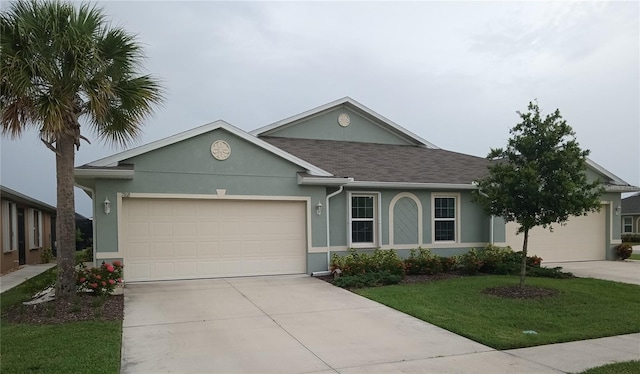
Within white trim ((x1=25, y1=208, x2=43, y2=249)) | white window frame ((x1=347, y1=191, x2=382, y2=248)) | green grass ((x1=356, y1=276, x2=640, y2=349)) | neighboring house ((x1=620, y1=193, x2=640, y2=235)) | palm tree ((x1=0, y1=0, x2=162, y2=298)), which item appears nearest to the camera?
green grass ((x1=356, y1=276, x2=640, y2=349))

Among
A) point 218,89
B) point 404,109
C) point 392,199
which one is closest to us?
point 392,199

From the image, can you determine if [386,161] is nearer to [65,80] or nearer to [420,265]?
[420,265]

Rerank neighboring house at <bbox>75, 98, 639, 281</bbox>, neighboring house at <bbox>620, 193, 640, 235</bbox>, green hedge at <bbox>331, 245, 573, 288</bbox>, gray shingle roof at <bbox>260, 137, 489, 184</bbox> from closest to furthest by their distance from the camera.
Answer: neighboring house at <bbox>75, 98, 639, 281</bbox> < green hedge at <bbox>331, 245, 573, 288</bbox> < gray shingle roof at <bbox>260, 137, 489, 184</bbox> < neighboring house at <bbox>620, 193, 640, 235</bbox>

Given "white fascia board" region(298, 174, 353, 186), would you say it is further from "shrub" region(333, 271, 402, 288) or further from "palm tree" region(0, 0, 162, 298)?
"palm tree" region(0, 0, 162, 298)

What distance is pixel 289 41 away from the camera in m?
17.0

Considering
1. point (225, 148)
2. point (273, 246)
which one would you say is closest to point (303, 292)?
point (273, 246)

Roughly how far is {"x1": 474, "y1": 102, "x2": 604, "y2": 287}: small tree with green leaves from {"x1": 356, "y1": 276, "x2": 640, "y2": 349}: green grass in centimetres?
188

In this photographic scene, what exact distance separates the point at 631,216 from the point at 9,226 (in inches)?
→ 1792

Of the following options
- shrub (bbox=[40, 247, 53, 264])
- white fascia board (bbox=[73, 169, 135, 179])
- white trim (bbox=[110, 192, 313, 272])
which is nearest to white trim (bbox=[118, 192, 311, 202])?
white trim (bbox=[110, 192, 313, 272])

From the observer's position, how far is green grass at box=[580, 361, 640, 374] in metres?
5.59

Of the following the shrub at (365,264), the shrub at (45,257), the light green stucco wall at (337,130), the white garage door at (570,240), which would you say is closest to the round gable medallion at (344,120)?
the light green stucco wall at (337,130)

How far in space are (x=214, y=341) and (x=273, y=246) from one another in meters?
6.41

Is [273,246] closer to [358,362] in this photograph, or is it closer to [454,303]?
[454,303]

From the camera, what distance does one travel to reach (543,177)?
10.3 meters
